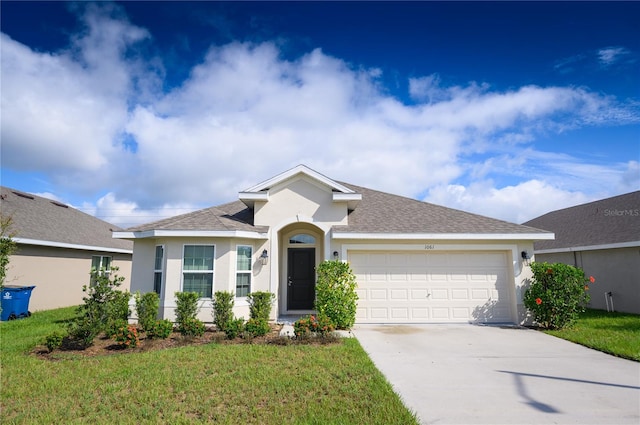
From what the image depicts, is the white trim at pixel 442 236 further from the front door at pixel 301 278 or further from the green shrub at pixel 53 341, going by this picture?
the green shrub at pixel 53 341

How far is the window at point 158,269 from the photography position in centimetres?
1081

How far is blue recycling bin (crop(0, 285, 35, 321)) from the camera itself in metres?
11.7

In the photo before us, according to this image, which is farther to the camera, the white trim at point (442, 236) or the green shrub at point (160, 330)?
the white trim at point (442, 236)

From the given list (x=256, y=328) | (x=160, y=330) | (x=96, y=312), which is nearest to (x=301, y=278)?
(x=256, y=328)

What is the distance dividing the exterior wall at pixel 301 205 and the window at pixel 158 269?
Result: 10.3 ft

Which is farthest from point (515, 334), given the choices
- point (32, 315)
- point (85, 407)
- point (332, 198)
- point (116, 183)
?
point (116, 183)

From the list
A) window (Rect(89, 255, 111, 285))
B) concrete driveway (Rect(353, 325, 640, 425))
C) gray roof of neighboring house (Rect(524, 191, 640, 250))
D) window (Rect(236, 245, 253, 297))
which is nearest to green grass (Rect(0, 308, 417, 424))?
concrete driveway (Rect(353, 325, 640, 425))

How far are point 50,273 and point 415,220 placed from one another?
596 inches

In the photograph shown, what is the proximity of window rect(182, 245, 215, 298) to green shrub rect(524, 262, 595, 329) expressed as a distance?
975cm

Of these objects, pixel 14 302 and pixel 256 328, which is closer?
pixel 256 328

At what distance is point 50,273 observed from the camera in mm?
14344

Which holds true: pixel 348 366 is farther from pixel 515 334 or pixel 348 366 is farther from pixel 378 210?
pixel 378 210

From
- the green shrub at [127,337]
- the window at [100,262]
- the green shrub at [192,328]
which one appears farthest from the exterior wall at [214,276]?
the window at [100,262]

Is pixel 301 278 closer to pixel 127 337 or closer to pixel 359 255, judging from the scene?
pixel 359 255
